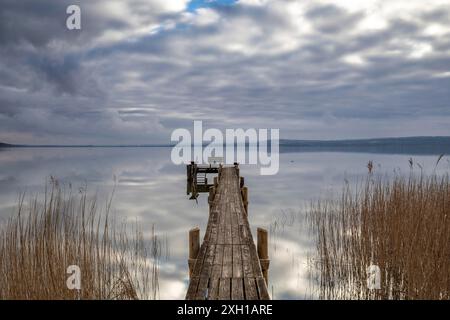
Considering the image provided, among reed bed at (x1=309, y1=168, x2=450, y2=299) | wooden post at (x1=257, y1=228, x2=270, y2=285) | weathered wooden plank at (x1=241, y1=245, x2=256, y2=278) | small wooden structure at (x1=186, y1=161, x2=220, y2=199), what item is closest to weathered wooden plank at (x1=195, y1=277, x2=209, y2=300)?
weathered wooden plank at (x1=241, y1=245, x2=256, y2=278)

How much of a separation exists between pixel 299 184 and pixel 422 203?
2584cm

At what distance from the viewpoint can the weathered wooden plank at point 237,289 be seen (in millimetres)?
3775

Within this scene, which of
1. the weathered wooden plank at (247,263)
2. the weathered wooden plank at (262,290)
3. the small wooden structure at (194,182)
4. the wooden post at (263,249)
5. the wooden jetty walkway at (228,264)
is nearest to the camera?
the weathered wooden plank at (262,290)

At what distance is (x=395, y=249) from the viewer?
6.19 metres

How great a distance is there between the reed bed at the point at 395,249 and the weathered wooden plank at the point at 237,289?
118 inches

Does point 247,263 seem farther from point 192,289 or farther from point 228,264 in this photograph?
point 192,289

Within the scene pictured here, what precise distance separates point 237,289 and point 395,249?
3809 mm

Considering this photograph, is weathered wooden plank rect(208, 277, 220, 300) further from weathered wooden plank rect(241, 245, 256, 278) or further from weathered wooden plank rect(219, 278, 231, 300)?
weathered wooden plank rect(241, 245, 256, 278)

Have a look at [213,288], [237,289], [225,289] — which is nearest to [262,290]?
[237,289]

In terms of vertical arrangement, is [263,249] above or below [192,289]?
above

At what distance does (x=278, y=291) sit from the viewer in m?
8.59

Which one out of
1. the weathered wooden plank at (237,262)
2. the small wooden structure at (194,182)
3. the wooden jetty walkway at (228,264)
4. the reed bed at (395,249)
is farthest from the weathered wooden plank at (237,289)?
the small wooden structure at (194,182)

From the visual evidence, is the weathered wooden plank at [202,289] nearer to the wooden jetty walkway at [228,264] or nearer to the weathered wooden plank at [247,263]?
the wooden jetty walkway at [228,264]
